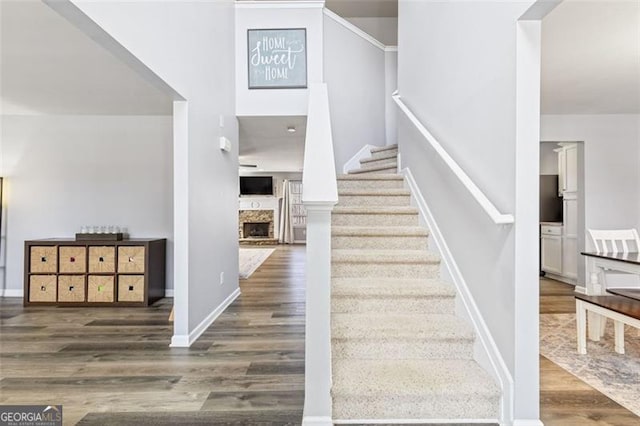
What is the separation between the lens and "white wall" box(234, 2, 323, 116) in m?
4.09

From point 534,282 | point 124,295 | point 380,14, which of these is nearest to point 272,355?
point 534,282

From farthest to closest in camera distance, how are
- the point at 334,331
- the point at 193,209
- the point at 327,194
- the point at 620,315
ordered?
1. the point at 193,209
2. the point at 620,315
3. the point at 334,331
4. the point at 327,194

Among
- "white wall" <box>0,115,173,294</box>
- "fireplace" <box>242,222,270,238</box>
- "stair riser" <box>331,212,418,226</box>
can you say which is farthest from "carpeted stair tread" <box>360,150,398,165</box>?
"fireplace" <box>242,222,270,238</box>

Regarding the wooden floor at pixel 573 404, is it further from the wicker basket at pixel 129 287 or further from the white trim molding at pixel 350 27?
the white trim molding at pixel 350 27

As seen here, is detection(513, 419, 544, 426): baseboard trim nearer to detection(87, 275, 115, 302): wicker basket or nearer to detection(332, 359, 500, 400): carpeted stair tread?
detection(332, 359, 500, 400): carpeted stair tread

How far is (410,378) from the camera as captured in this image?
1764 millimetres

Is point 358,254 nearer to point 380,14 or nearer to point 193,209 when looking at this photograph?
point 193,209

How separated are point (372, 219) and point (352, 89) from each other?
2482mm

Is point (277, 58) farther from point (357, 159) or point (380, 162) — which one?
point (380, 162)

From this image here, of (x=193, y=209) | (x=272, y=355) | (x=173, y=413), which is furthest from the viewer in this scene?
(x=193, y=209)

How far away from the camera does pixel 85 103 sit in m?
3.77

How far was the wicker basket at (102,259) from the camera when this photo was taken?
3783mm

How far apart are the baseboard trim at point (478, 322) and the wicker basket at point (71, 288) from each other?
3809 millimetres

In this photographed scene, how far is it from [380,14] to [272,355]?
5.81 metres
